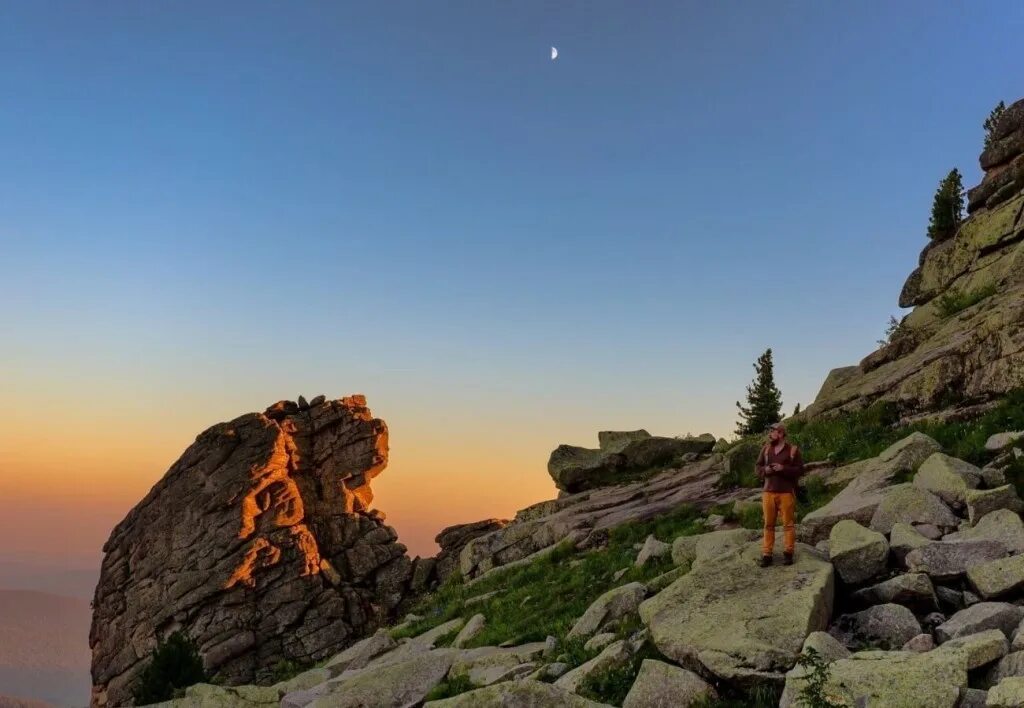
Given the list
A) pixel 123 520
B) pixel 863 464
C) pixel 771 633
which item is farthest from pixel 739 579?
pixel 123 520

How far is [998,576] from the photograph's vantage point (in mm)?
13125

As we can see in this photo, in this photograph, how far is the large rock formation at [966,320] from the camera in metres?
26.2

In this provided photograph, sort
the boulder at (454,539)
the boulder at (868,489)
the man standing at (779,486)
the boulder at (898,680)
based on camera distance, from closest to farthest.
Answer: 1. the boulder at (898,680)
2. the man standing at (779,486)
3. the boulder at (868,489)
4. the boulder at (454,539)

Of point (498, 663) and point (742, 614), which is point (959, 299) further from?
point (498, 663)

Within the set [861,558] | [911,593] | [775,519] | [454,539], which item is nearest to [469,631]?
[775,519]

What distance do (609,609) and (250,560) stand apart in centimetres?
4496

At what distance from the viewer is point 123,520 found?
206 ft

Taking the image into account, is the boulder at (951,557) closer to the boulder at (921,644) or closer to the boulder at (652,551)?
the boulder at (921,644)

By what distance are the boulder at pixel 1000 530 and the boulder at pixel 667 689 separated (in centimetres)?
693

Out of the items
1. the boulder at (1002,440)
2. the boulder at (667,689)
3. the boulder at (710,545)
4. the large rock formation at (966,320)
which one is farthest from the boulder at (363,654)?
the large rock formation at (966,320)

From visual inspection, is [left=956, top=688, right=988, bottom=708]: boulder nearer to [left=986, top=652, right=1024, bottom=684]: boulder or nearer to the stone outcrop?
[left=986, top=652, right=1024, bottom=684]: boulder

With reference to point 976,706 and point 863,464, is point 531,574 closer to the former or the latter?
point 863,464

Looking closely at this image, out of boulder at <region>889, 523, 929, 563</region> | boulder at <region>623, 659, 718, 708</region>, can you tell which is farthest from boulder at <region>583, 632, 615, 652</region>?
boulder at <region>889, 523, 929, 563</region>

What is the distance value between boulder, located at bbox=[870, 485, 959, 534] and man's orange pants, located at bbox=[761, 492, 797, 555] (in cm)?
249
